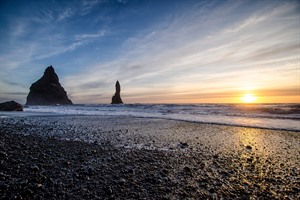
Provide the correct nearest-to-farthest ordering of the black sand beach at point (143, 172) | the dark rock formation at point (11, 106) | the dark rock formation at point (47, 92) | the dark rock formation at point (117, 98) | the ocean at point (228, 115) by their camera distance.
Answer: the black sand beach at point (143, 172) → the ocean at point (228, 115) → the dark rock formation at point (11, 106) → the dark rock formation at point (117, 98) → the dark rock formation at point (47, 92)

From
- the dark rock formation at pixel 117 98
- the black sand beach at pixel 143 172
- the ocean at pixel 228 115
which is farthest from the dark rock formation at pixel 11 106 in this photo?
the dark rock formation at pixel 117 98

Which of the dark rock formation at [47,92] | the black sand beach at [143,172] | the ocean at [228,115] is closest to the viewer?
the black sand beach at [143,172]

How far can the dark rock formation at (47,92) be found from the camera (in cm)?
13438

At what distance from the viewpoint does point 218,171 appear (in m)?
5.39

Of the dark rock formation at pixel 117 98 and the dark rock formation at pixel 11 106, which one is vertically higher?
the dark rock formation at pixel 117 98

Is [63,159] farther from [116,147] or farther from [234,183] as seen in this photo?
[234,183]

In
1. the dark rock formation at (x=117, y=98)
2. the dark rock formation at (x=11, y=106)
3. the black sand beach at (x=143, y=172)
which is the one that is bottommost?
the black sand beach at (x=143, y=172)

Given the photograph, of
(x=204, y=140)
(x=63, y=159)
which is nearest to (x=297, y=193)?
(x=204, y=140)

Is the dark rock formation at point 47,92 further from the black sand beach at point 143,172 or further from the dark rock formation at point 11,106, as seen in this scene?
the black sand beach at point 143,172

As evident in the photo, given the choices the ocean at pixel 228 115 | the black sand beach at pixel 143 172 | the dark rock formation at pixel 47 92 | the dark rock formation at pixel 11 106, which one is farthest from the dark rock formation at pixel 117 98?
the black sand beach at pixel 143 172

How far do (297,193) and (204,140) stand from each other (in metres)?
5.39

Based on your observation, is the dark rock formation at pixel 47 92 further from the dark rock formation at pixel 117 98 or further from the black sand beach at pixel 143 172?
the black sand beach at pixel 143 172

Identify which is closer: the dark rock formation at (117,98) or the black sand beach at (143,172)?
the black sand beach at (143,172)

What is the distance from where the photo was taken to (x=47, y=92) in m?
135
